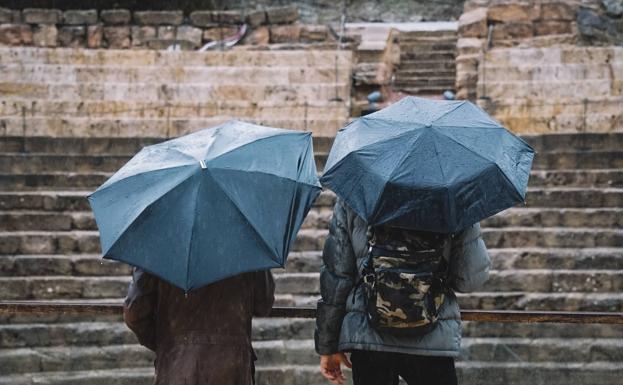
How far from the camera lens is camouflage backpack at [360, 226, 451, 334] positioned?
110 inches

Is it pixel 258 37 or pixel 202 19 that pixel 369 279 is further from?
pixel 202 19

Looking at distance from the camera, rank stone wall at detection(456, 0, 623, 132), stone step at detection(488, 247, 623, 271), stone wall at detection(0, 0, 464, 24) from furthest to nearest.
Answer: stone wall at detection(0, 0, 464, 24), stone wall at detection(456, 0, 623, 132), stone step at detection(488, 247, 623, 271)

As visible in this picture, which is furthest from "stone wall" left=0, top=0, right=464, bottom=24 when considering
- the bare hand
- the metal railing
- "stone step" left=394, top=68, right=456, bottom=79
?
the bare hand

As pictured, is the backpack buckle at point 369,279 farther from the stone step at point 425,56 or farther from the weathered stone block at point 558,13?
the stone step at point 425,56

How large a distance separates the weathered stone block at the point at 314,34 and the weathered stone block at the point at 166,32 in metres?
2.10

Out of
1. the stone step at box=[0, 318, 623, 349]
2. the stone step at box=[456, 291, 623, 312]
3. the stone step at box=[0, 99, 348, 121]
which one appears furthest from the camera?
the stone step at box=[0, 99, 348, 121]

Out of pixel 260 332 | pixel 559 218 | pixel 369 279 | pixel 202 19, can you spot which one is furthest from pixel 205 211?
pixel 202 19

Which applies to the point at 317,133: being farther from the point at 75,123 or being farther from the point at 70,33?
the point at 70,33

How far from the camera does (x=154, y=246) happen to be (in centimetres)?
283

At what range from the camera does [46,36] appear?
13375 millimetres

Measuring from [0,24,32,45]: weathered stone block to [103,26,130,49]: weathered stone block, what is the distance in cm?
118

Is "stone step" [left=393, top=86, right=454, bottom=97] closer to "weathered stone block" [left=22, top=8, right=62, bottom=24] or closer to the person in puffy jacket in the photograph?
"weathered stone block" [left=22, top=8, right=62, bottom=24]

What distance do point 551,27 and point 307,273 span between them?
636cm

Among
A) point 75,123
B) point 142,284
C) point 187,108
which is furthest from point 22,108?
point 142,284
